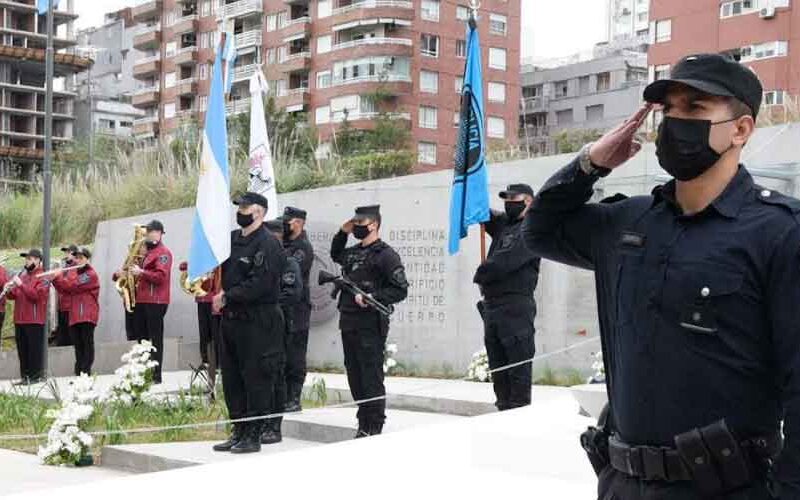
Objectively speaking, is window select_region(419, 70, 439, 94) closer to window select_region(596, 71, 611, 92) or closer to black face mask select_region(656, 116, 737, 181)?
window select_region(596, 71, 611, 92)

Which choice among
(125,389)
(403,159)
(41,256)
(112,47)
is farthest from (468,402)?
(112,47)

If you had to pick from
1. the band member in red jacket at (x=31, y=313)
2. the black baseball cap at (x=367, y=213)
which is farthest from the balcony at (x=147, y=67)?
the black baseball cap at (x=367, y=213)

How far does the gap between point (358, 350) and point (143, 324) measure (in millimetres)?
6451

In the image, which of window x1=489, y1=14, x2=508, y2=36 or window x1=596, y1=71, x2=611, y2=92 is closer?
window x1=489, y1=14, x2=508, y2=36

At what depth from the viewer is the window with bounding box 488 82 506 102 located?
65.3 metres

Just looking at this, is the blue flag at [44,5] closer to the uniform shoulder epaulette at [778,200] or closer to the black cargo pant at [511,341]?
the black cargo pant at [511,341]

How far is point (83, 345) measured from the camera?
1462 cm

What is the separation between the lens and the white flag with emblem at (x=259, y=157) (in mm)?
12195

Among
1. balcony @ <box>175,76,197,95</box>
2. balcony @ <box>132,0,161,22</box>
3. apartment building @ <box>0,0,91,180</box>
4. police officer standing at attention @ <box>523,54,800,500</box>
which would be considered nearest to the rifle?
police officer standing at attention @ <box>523,54,800,500</box>

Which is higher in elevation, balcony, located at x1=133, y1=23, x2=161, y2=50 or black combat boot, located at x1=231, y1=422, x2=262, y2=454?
balcony, located at x1=133, y1=23, x2=161, y2=50

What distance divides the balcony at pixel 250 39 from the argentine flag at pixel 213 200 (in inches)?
2420

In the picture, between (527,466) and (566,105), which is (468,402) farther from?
(566,105)

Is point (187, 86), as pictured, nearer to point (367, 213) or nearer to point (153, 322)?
point (153, 322)

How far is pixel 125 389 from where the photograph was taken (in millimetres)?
10117
